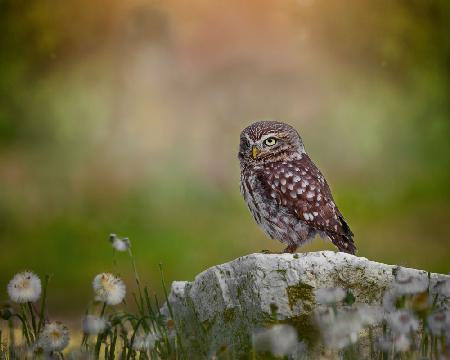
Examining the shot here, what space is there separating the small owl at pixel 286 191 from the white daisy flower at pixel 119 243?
177 centimetres

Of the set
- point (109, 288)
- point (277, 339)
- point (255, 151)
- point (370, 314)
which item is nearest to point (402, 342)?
point (370, 314)

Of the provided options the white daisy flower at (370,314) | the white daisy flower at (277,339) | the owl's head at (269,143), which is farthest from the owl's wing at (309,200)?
the white daisy flower at (277,339)

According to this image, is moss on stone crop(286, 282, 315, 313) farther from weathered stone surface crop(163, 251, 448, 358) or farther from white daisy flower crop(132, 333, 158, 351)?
white daisy flower crop(132, 333, 158, 351)

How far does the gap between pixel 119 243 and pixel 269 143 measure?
2.18 metres

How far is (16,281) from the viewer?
11.8ft

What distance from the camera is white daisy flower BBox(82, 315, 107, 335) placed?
3.35 metres

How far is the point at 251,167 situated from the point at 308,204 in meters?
0.61

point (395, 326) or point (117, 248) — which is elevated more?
point (117, 248)

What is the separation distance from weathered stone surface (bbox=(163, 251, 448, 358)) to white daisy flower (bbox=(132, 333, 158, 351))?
374 mm

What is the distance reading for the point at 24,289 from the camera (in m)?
3.58

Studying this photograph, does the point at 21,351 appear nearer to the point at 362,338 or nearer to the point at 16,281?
the point at 16,281

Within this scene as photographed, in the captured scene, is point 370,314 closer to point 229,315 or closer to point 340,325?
point 340,325

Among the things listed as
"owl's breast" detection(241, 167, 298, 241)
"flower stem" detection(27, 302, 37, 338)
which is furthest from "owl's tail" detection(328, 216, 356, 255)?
"flower stem" detection(27, 302, 37, 338)

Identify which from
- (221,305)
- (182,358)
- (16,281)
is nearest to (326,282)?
(221,305)
